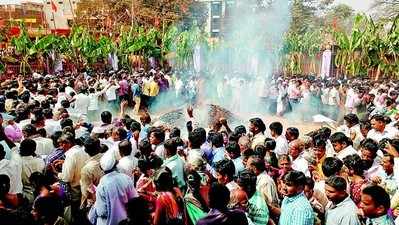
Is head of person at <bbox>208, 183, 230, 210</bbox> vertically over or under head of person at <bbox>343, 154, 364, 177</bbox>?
over

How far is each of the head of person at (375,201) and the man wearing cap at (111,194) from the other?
7.17 ft

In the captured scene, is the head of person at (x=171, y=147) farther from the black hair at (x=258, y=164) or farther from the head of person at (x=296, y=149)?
the head of person at (x=296, y=149)

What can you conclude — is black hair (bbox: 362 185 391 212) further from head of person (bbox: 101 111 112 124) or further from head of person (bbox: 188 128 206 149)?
head of person (bbox: 101 111 112 124)

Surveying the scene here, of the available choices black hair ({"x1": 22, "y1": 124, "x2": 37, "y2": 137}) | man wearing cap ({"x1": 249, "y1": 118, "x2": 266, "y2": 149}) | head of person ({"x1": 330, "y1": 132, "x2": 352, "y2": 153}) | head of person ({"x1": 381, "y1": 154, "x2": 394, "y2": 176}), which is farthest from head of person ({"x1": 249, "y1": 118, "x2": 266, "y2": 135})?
black hair ({"x1": 22, "y1": 124, "x2": 37, "y2": 137})

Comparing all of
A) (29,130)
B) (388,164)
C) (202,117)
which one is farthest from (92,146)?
(202,117)

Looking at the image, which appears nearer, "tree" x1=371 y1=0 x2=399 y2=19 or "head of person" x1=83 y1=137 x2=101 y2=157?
"head of person" x1=83 y1=137 x2=101 y2=157

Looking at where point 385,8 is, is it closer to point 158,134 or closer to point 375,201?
point 158,134

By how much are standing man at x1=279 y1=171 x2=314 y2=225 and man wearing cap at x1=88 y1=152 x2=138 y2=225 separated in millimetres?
1518

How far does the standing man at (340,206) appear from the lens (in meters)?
3.90

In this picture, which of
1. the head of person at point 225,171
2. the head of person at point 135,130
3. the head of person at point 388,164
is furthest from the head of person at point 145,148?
the head of person at point 388,164

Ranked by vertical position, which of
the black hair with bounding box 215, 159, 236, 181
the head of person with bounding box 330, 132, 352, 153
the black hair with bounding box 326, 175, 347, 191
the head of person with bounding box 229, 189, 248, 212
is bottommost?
the head of person with bounding box 330, 132, 352, 153

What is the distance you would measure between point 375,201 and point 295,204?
0.64 m

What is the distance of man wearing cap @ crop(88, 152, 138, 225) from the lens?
4.76 meters

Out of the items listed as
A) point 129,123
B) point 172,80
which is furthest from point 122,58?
point 129,123
